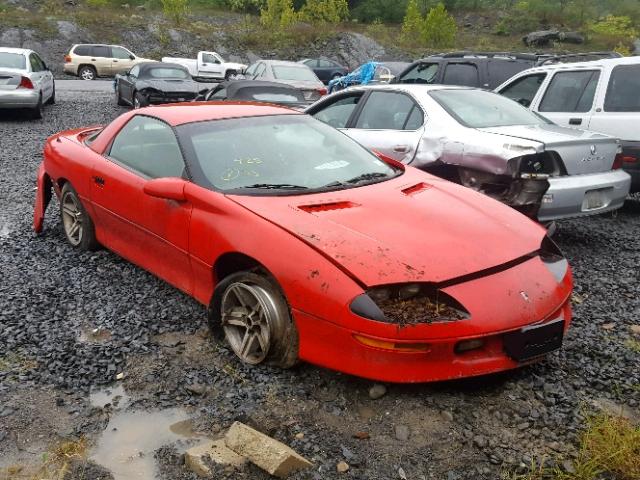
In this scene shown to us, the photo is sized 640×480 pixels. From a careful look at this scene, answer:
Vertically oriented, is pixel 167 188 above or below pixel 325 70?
above

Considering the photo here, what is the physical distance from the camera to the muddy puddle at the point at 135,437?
2728 mm

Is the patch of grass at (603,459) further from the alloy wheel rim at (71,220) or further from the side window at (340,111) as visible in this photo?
the side window at (340,111)

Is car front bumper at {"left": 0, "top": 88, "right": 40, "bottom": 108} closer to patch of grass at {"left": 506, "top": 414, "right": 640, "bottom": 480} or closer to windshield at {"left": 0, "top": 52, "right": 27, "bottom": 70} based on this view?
windshield at {"left": 0, "top": 52, "right": 27, "bottom": 70}

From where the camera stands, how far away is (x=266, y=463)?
2604 mm

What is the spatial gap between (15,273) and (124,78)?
12052 millimetres

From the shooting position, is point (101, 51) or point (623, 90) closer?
point (623, 90)

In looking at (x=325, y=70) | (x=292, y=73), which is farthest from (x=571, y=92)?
(x=325, y=70)

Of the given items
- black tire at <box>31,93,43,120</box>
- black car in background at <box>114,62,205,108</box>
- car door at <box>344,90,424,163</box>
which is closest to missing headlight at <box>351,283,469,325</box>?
car door at <box>344,90,424,163</box>

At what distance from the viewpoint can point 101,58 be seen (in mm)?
26906

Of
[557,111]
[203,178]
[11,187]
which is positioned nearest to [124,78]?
[11,187]

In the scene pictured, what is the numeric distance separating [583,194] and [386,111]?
212cm

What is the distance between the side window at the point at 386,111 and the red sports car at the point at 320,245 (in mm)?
1673

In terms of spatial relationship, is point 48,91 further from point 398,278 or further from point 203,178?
point 398,278

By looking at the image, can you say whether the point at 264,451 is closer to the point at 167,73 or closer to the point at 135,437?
the point at 135,437
